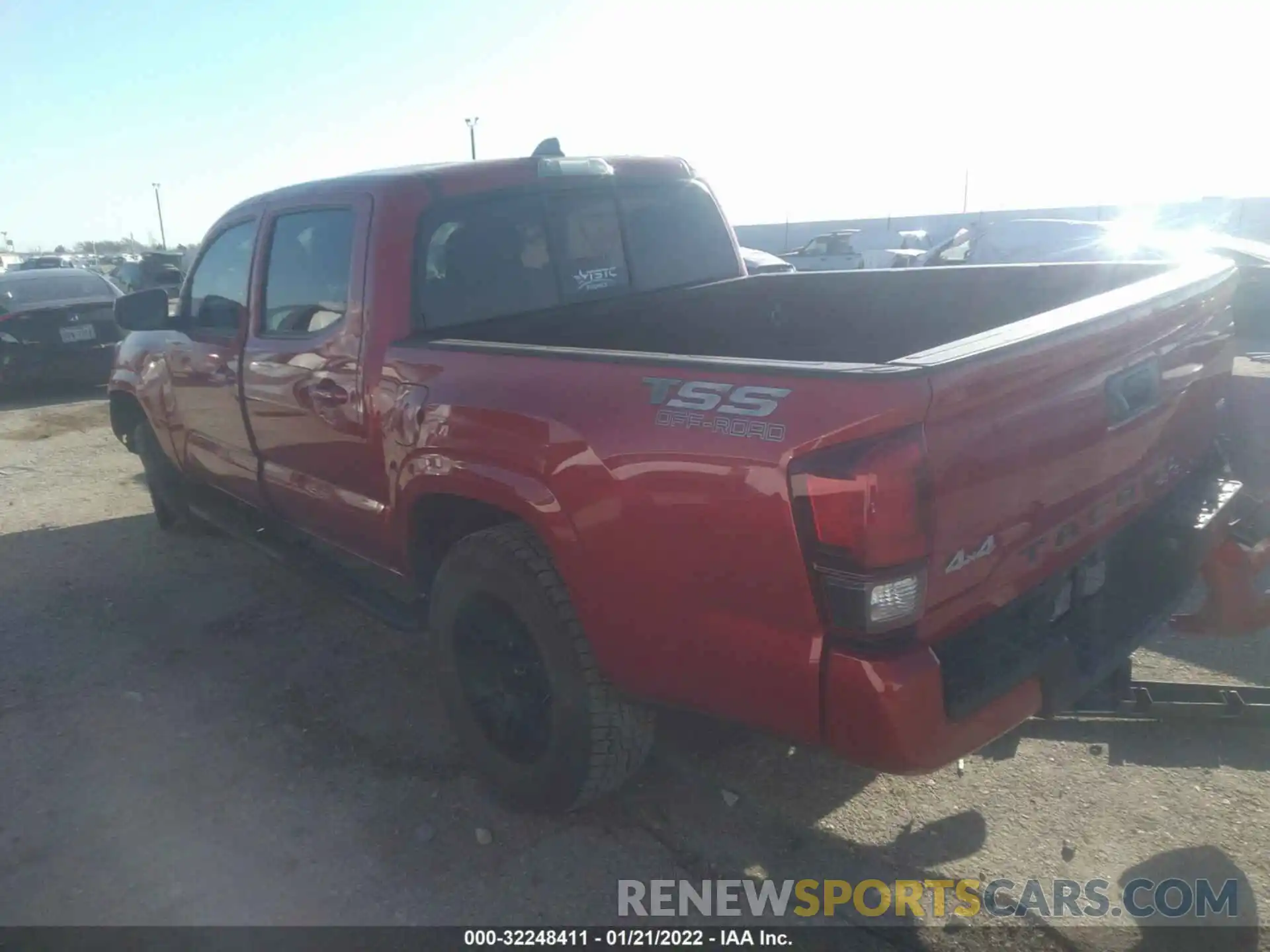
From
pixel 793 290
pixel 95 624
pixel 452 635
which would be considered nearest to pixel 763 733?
pixel 452 635

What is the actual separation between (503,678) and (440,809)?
52cm

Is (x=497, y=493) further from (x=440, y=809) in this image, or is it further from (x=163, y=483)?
(x=163, y=483)

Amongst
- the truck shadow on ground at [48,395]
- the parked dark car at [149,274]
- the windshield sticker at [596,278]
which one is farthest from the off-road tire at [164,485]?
the parked dark car at [149,274]

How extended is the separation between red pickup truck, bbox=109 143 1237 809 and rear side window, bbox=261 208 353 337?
0.02 m

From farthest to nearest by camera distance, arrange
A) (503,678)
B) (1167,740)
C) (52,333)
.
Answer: (52,333)
(1167,740)
(503,678)

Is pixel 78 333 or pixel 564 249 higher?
pixel 564 249

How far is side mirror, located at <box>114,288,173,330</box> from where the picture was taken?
4859 millimetres

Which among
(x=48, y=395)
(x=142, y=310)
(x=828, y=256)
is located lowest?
(x=48, y=395)

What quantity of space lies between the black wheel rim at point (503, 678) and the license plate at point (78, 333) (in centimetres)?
1021

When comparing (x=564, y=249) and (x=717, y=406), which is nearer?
(x=717, y=406)

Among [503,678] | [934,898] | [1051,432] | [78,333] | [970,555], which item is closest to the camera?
[970,555]

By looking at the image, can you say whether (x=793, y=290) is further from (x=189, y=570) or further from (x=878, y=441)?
(x=189, y=570)

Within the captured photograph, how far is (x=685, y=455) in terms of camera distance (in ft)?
7.41

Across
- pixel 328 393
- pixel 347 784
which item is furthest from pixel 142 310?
pixel 347 784
